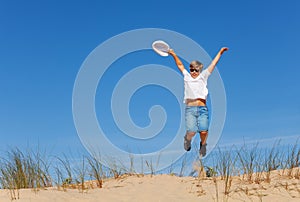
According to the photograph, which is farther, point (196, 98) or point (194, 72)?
point (194, 72)

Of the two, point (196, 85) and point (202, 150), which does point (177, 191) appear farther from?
point (196, 85)

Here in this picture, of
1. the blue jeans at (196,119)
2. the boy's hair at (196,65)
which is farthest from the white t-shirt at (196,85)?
the blue jeans at (196,119)

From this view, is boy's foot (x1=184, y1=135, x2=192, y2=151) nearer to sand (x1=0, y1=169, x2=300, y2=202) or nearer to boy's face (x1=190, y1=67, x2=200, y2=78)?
sand (x1=0, y1=169, x2=300, y2=202)

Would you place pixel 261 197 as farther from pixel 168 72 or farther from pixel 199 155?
pixel 168 72

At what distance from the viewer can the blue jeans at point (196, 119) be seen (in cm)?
712

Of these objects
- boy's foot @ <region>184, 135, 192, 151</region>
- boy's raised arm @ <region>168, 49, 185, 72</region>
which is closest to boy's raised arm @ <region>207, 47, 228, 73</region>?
boy's raised arm @ <region>168, 49, 185, 72</region>

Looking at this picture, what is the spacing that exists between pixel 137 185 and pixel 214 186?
1283mm

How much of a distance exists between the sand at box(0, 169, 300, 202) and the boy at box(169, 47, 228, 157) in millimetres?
787

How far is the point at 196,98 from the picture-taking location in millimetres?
7188

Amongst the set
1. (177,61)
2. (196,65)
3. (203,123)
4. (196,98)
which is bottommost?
(203,123)

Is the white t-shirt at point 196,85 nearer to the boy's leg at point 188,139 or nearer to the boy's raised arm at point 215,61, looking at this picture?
the boy's raised arm at point 215,61

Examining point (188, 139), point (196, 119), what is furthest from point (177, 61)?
point (188, 139)

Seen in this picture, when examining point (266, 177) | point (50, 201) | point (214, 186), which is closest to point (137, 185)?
point (214, 186)

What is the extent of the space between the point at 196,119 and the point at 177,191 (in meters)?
1.33
